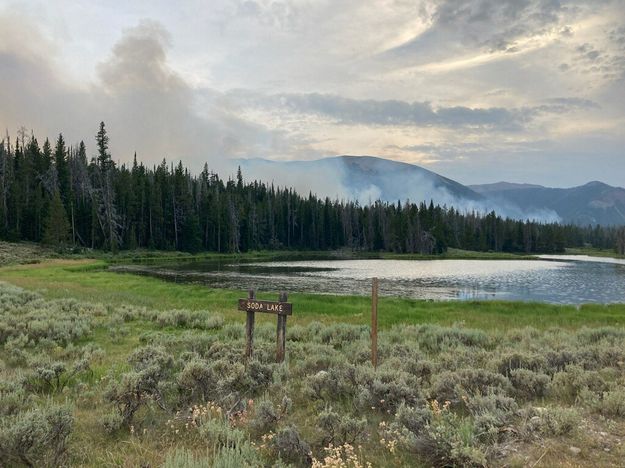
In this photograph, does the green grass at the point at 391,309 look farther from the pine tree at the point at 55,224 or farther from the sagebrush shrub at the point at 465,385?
the pine tree at the point at 55,224

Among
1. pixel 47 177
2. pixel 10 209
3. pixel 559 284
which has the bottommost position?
pixel 559 284

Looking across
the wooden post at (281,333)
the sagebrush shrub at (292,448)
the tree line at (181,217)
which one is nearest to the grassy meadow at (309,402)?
the sagebrush shrub at (292,448)

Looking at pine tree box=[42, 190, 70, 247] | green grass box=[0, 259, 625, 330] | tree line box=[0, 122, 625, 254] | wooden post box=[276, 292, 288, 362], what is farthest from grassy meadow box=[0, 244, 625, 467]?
tree line box=[0, 122, 625, 254]

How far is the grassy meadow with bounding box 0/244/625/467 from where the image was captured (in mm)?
5961

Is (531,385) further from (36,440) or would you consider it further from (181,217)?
(181,217)

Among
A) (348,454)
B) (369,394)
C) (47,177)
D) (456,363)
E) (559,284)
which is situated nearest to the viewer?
(348,454)

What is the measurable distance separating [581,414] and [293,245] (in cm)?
13735

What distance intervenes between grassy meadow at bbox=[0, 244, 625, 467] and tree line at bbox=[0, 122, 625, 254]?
74454mm

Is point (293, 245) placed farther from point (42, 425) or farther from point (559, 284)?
point (42, 425)

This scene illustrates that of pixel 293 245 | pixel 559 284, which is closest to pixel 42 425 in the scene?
pixel 559 284

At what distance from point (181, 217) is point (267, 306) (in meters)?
102

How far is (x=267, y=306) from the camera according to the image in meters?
11.0

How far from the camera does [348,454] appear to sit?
231 inches

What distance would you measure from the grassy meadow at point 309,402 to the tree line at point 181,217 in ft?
244
